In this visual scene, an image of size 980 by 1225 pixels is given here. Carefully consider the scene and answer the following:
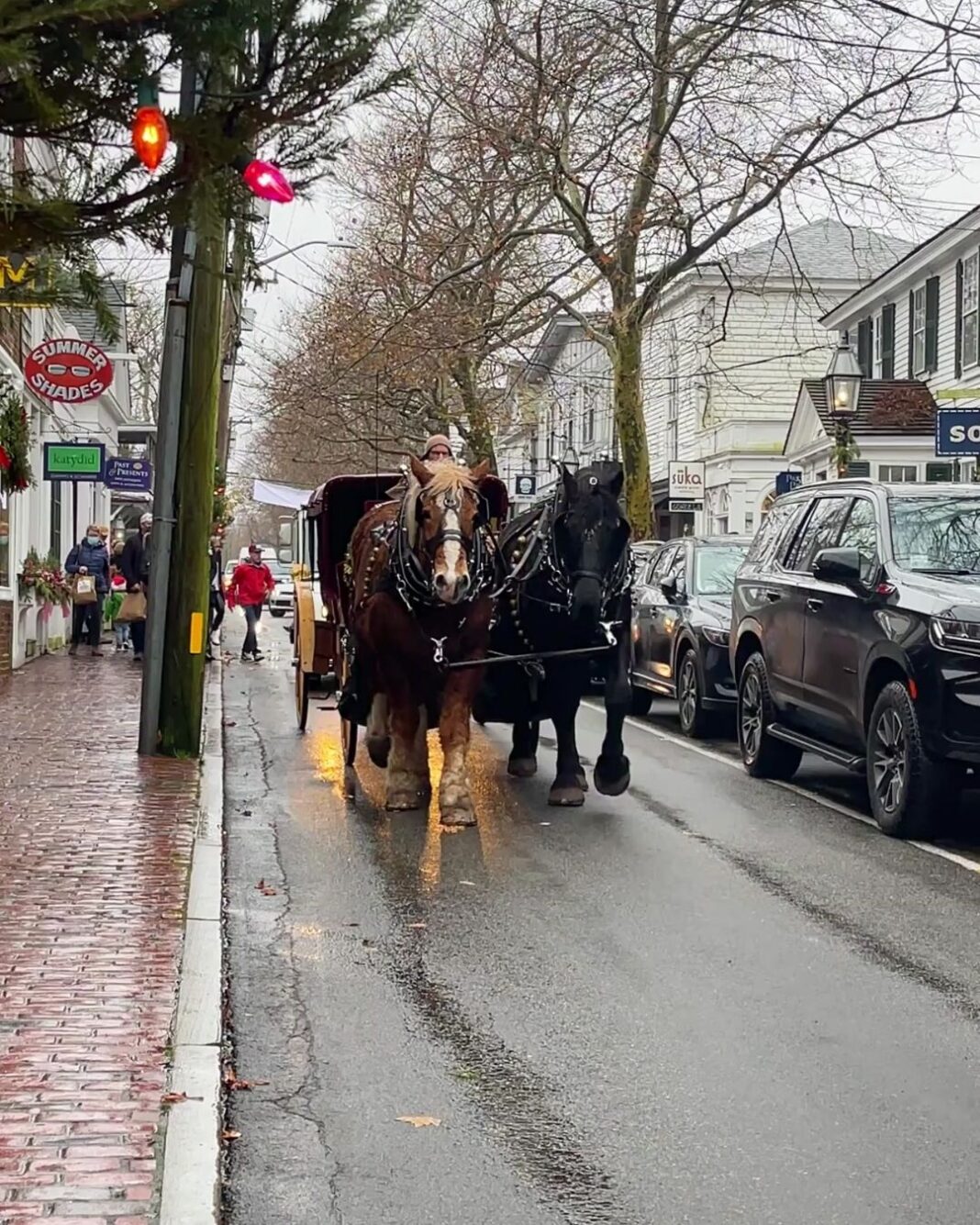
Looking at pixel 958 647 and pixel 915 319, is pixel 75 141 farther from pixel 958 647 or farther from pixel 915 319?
pixel 915 319

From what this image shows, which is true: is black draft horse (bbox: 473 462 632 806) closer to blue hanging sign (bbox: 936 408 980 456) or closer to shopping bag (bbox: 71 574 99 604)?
blue hanging sign (bbox: 936 408 980 456)

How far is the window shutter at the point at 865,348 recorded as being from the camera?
39031 mm

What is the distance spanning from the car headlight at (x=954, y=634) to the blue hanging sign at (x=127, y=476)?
82.9ft

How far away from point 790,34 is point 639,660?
7.62 meters

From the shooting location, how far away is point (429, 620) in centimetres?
1079

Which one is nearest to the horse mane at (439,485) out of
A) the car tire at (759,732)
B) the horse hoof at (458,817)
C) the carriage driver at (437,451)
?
the carriage driver at (437,451)

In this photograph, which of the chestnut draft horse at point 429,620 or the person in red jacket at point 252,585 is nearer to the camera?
the chestnut draft horse at point 429,620

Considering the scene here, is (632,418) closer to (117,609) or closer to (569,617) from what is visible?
(117,609)

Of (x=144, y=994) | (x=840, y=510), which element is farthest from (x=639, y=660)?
(x=144, y=994)

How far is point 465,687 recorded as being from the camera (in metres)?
10.9

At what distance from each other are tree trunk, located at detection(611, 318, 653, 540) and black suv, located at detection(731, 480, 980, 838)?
1619 centimetres

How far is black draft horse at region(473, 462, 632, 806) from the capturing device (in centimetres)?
1105

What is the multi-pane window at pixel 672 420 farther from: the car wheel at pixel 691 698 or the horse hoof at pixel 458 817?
the horse hoof at pixel 458 817

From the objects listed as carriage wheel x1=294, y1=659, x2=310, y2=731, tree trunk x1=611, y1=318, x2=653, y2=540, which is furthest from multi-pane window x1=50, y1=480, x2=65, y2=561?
carriage wheel x1=294, y1=659, x2=310, y2=731
